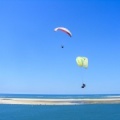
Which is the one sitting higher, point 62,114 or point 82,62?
point 82,62

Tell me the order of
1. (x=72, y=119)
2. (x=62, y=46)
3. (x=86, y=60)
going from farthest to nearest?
1. (x=72, y=119)
2. (x=86, y=60)
3. (x=62, y=46)

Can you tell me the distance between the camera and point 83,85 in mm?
28047

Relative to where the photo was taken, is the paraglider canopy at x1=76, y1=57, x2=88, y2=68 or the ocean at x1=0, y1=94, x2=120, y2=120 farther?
the ocean at x1=0, y1=94, x2=120, y2=120

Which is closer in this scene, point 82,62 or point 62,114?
point 82,62

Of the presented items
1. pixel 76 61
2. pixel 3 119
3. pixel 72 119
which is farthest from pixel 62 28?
pixel 3 119

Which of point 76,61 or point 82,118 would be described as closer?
point 76,61

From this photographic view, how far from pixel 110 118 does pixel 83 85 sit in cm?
787

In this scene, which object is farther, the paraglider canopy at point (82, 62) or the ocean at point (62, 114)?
the ocean at point (62, 114)

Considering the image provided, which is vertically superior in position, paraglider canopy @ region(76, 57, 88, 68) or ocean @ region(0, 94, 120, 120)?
paraglider canopy @ region(76, 57, 88, 68)

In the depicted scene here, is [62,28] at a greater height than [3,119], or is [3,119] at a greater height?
[62,28]

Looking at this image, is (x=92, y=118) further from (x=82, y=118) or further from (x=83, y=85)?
(x=83, y=85)

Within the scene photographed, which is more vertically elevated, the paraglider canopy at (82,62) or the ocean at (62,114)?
the paraglider canopy at (82,62)

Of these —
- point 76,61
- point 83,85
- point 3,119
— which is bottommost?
point 3,119

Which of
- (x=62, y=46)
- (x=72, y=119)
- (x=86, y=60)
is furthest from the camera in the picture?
(x=72, y=119)
